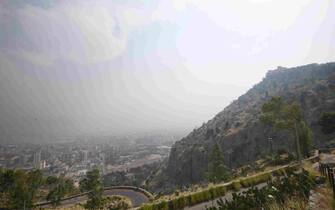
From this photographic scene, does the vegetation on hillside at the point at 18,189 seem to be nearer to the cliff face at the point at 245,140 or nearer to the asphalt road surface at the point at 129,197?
the asphalt road surface at the point at 129,197

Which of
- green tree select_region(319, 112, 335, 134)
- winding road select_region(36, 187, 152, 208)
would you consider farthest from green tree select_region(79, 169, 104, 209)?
green tree select_region(319, 112, 335, 134)

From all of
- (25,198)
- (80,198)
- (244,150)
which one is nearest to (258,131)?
(244,150)

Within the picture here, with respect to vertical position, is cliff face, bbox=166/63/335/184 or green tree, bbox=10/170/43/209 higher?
cliff face, bbox=166/63/335/184

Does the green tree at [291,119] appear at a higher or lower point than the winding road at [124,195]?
higher

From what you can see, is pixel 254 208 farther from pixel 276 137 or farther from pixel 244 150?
pixel 244 150

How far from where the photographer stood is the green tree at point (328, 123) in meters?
64.8

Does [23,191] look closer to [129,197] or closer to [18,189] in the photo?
[18,189]

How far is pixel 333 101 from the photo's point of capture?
8331cm

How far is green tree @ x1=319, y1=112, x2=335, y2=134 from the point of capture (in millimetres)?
64812

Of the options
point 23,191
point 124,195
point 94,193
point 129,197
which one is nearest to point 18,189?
point 23,191

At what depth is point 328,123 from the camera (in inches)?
2576

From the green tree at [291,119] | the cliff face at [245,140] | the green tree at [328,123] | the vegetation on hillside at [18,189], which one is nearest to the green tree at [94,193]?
the vegetation on hillside at [18,189]

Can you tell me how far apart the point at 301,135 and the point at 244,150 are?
44309 mm

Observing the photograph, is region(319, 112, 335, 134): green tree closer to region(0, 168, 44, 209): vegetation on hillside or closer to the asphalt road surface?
the asphalt road surface
